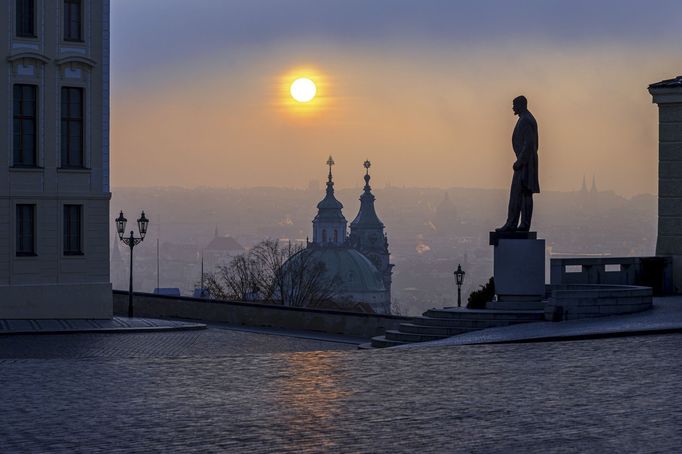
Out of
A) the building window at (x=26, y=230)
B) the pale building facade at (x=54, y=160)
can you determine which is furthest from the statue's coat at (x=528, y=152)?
the building window at (x=26, y=230)

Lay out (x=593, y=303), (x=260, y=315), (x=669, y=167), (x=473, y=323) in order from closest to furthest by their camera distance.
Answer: (x=593, y=303), (x=473, y=323), (x=669, y=167), (x=260, y=315)

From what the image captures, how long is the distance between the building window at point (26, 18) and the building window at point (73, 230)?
4871 millimetres

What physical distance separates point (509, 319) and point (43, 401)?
1227 centimetres

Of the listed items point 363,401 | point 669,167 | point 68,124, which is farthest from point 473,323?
point 68,124

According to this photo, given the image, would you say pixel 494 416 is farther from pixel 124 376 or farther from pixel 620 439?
pixel 124 376

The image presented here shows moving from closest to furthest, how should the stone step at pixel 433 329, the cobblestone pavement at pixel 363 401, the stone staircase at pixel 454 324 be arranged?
the cobblestone pavement at pixel 363 401 → the stone step at pixel 433 329 → the stone staircase at pixel 454 324

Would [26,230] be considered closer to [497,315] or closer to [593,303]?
[497,315]

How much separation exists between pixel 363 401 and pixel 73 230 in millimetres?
26086

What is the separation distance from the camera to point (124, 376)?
59.9 feet

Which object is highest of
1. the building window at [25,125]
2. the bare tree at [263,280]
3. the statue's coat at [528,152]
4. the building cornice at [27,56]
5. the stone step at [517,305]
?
the building cornice at [27,56]

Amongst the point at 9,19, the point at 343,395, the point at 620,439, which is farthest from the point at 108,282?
the point at 620,439

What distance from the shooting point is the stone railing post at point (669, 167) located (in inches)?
1272

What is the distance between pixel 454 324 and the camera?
1041 inches

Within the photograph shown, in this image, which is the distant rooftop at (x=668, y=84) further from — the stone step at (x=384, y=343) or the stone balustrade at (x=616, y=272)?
the stone step at (x=384, y=343)
